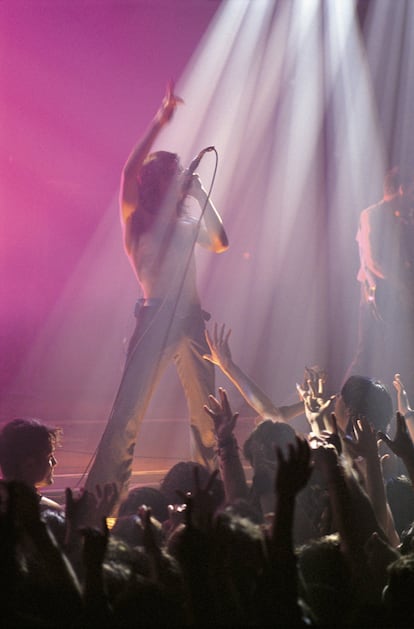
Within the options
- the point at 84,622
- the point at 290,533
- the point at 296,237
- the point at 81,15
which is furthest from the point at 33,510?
the point at 296,237

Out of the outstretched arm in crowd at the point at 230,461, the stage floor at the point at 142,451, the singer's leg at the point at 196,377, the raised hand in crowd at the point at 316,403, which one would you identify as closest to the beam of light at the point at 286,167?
the stage floor at the point at 142,451

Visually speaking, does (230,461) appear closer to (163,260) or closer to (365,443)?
(365,443)

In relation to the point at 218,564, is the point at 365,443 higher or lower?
higher

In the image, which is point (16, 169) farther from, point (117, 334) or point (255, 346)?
point (255, 346)

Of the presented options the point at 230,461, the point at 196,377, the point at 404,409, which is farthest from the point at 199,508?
the point at 196,377

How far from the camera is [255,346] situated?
9.93m

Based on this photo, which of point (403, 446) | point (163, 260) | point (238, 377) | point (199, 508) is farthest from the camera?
point (163, 260)

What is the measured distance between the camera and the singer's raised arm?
3.19 meters

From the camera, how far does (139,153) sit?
334cm

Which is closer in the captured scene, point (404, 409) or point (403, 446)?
point (403, 446)

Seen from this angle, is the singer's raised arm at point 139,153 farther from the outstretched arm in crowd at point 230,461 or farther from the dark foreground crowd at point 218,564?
the dark foreground crowd at point 218,564

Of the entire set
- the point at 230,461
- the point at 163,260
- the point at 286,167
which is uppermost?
the point at 286,167

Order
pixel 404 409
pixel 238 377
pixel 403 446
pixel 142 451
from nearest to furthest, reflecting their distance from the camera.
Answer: pixel 403 446 → pixel 404 409 → pixel 238 377 → pixel 142 451

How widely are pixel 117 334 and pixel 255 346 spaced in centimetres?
235
